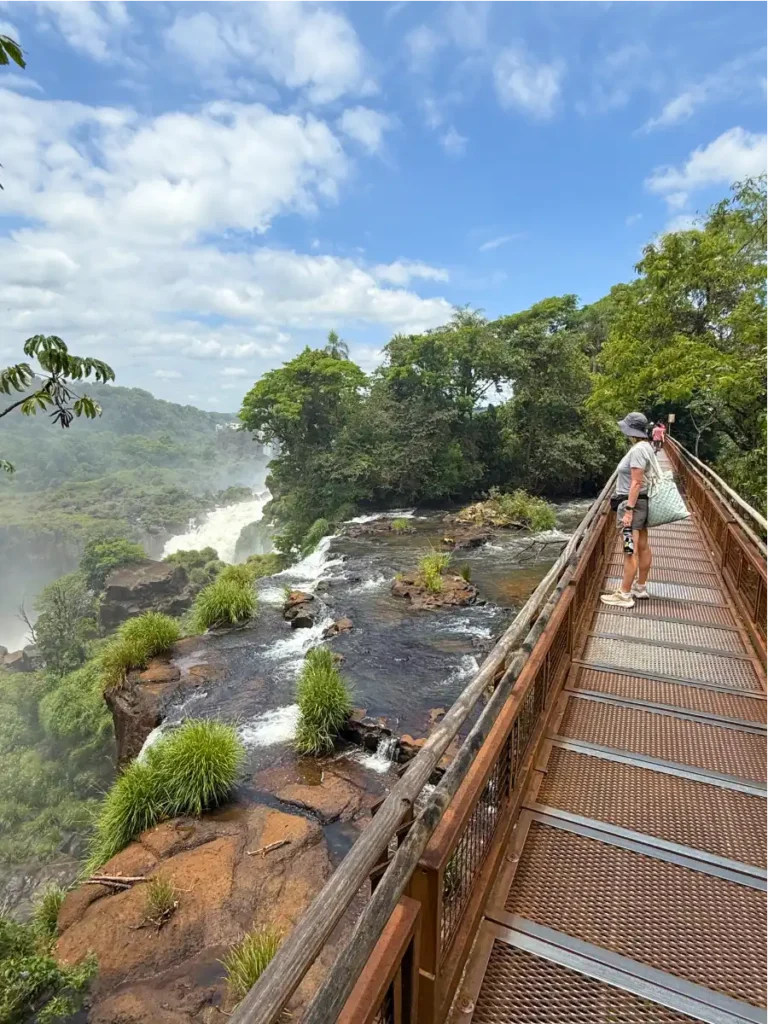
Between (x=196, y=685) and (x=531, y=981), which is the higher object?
(x=531, y=981)

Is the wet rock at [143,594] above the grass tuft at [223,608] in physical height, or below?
below

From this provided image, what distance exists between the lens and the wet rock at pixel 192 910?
390 cm

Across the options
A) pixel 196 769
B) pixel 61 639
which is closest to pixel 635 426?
pixel 196 769

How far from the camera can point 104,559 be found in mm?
33562

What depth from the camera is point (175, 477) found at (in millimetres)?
101625

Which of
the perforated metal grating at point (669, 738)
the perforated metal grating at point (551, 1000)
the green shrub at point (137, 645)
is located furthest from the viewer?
the green shrub at point (137, 645)

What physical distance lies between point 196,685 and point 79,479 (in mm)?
103992

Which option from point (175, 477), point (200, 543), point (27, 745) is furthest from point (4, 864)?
point (175, 477)

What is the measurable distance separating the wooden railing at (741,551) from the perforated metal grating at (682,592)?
194 mm

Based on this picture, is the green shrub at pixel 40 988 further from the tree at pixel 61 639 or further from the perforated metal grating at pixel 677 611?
the tree at pixel 61 639

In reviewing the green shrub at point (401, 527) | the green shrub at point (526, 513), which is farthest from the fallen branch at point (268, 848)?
the green shrub at point (526, 513)

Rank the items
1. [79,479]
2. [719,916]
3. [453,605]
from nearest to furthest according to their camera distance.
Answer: [719,916] < [453,605] < [79,479]

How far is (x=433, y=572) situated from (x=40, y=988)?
32.0 feet

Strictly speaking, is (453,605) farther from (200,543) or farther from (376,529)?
(200,543)
